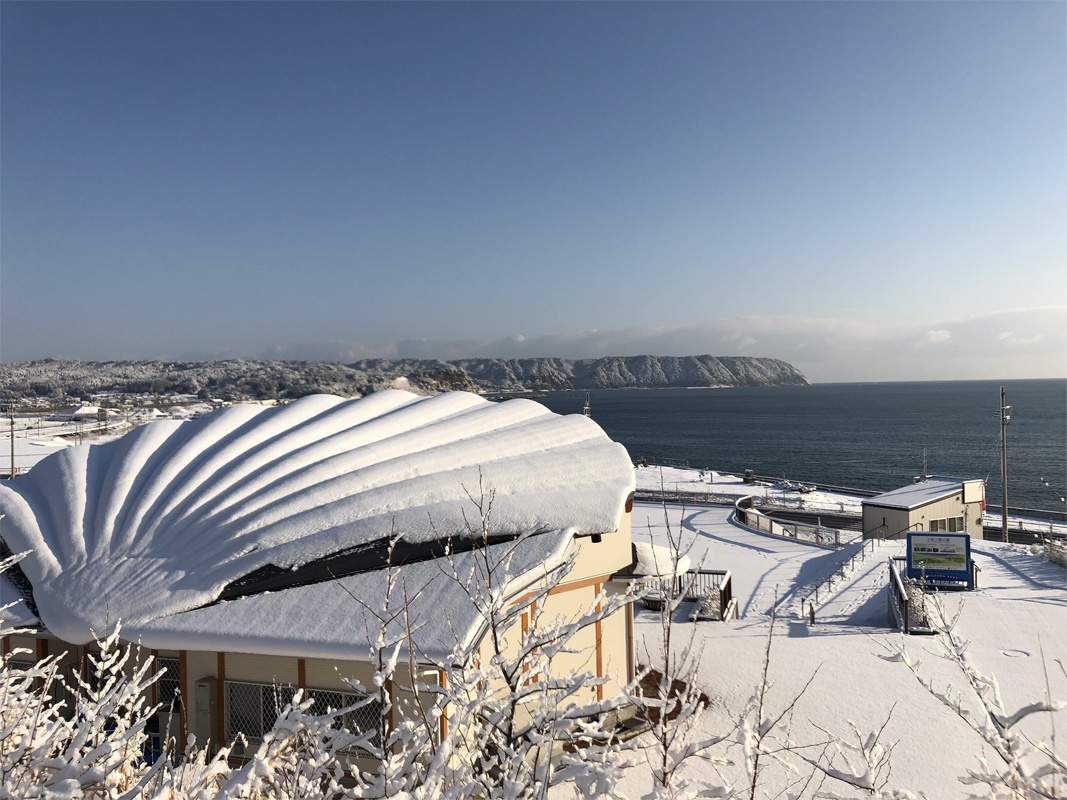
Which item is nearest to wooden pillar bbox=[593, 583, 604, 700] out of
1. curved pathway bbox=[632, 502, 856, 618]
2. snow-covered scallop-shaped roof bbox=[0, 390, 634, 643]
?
snow-covered scallop-shaped roof bbox=[0, 390, 634, 643]

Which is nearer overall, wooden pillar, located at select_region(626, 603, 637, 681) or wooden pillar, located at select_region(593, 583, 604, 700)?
wooden pillar, located at select_region(593, 583, 604, 700)

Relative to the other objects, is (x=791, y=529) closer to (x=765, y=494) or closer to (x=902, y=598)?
(x=902, y=598)

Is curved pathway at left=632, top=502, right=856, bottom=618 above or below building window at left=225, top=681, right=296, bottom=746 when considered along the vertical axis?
below

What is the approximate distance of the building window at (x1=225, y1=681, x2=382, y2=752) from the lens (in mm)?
9633

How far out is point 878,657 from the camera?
29.8 feet

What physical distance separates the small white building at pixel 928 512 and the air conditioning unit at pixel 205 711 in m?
28.7

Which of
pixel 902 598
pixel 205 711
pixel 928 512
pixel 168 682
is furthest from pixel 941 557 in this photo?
pixel 168 682

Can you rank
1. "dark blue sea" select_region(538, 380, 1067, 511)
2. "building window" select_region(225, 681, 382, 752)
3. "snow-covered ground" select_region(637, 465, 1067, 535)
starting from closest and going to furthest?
"building window" select_region(225, 681, 382, 752)
"snow-covered ground" select_region(637, 465, 1067, 535)
"dark blue sea" select_region(538, 380, 1067, 511)

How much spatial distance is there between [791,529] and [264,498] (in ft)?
90.2

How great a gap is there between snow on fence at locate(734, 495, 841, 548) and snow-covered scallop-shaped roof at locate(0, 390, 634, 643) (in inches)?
698

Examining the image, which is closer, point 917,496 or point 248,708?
point 248,708

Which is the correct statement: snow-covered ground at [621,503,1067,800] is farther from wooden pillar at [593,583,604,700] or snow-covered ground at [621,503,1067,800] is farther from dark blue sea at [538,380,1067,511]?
dark blue sea at [538,380,1067,511]

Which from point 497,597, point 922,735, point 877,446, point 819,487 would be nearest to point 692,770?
point 922,735

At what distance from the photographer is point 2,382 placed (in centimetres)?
14700
